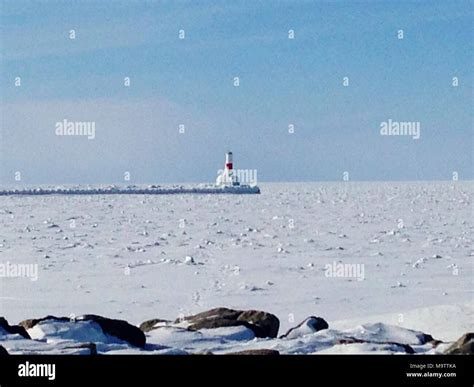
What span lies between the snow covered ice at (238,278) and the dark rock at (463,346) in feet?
0.53

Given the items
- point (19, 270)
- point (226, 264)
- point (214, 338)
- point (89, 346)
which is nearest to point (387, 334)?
point (214, 338)

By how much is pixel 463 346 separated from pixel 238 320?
1688 millimetres

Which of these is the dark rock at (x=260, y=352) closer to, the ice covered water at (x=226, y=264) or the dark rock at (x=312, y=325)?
the dark rock at (x=312, y=325)

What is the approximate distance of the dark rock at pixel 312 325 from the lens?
5.24 m

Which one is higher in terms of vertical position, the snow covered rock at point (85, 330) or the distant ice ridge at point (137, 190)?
the distant ice ridge at point (137, 190)

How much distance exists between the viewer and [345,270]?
6273mm

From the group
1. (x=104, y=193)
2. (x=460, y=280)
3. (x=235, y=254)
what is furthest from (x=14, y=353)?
(x=104, y=193)

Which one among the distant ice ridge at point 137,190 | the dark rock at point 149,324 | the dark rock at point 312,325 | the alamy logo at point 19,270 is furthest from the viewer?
the distant ice ridge at point 137,190

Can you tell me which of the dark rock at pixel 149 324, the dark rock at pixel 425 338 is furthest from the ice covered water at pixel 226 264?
the dark rock at pixel 425 338

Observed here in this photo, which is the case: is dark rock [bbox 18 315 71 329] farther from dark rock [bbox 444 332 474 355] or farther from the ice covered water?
dark rock [bbox 444 332 474 355]

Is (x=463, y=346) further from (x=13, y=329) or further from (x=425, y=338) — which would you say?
(x=13, y=329)
